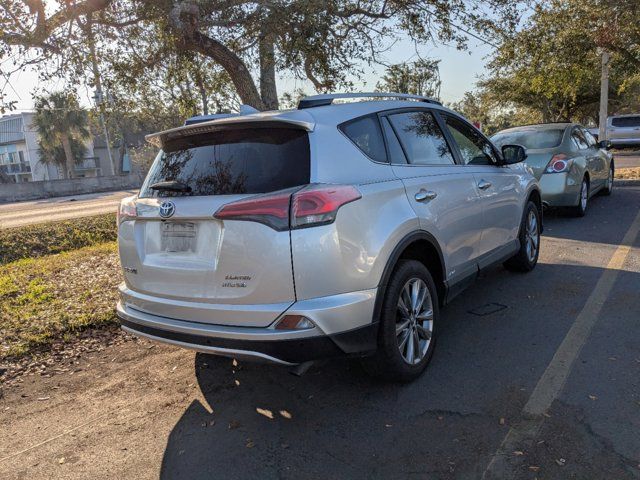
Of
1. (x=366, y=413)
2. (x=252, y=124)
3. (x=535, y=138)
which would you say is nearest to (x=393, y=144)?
(x=252, y=124)

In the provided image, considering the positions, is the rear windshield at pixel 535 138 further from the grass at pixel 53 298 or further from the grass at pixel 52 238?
the grass at pixel 52 238

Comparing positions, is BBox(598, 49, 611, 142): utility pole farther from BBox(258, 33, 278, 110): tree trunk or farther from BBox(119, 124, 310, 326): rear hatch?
BBox(119, 124, 310, 326): rear hatch

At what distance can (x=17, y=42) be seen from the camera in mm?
7336

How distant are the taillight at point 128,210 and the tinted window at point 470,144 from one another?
271 cm

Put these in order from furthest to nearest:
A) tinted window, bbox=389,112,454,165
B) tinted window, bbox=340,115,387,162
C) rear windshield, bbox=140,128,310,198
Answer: tinted window, bbox=389,112,454,165 → tinted window, bbox=340,115,387,162 → rear windshield, bbox=140,128,310,198

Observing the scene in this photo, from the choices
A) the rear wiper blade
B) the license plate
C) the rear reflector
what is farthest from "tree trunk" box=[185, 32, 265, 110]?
the rear reflector

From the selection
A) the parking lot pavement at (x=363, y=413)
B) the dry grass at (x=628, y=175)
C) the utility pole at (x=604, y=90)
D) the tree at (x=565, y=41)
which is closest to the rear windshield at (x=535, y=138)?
the tree at (x=565, y=41)

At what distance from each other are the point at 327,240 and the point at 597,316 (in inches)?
114

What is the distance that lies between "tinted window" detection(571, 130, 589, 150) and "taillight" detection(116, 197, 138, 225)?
7.85m

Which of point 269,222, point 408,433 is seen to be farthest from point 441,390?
point 269,222

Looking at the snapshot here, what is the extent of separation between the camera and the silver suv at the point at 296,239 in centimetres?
277

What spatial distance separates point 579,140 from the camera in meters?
9.21

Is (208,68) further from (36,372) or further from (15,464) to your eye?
(15,464)

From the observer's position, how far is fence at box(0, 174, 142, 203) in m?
29.4
